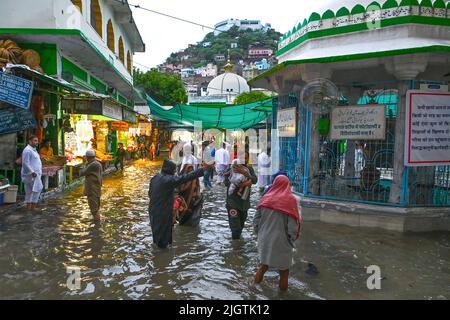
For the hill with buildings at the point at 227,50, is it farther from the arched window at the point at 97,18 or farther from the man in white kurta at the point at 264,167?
the man in white kurta at the point at 264,167

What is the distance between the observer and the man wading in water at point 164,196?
5.84m

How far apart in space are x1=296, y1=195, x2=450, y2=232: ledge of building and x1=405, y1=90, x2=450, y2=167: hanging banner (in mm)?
928

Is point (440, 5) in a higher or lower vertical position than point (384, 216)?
higher

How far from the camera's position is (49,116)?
34.0ft

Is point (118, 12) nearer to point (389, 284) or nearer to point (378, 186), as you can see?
point (378, 186)

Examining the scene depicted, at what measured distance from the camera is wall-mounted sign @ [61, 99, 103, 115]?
11.8 meters

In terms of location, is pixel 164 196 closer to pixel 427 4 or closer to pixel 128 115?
pixel 427 4

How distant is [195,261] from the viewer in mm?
5719

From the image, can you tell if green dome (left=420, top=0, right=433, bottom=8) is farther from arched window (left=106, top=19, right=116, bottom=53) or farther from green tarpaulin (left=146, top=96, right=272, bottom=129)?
arched window (left=106, top=19, right=116, bottom=53)

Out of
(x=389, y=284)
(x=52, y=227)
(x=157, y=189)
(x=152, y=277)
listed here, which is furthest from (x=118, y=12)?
(x=389, y=284)

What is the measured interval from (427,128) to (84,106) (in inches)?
361

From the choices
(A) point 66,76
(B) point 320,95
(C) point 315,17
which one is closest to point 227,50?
(A) point 66,76

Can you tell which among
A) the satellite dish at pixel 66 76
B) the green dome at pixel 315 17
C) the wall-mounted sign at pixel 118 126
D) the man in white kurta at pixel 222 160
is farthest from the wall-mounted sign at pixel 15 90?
the wall-mounted sign at pixel 118 126

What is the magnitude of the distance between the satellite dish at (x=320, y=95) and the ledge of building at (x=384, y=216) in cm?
196
